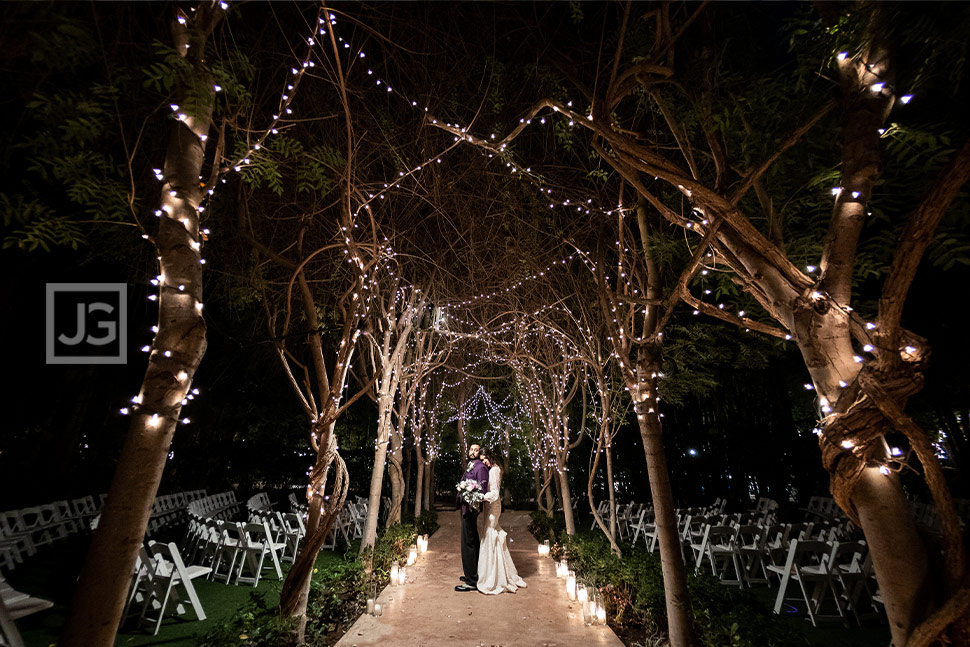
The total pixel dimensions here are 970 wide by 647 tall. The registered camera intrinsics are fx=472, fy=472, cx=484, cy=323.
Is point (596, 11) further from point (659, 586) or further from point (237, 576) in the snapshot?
point (237, 576)

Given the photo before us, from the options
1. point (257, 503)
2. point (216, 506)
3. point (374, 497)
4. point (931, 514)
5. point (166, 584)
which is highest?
point (374, 497)

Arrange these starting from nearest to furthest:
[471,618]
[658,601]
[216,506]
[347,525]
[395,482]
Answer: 1. [658,601]
2. [471,618]
3. [395,482]
4. [347,525]
5. [216,506]

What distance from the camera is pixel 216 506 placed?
11.3 metres

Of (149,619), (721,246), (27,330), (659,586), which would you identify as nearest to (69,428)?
(27,330)

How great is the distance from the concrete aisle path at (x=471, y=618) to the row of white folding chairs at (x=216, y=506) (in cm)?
481

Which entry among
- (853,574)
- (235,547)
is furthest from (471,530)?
(853,574)

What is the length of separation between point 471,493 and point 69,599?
4902 mm

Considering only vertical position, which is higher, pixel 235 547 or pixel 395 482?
pixel 395 482

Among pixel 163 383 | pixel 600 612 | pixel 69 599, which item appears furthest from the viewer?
pixel 69 599

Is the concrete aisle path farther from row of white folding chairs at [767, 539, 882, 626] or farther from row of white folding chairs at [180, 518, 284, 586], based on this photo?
row of white folding chairs at [767, 539, 882, 626]

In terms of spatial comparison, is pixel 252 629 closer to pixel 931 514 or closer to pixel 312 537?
pixel 312 537

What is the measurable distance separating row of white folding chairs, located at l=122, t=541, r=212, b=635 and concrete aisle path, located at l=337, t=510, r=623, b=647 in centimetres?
183

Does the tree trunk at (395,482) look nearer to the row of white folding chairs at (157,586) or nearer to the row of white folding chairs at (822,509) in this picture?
the row of white folding chairs at (157,586)

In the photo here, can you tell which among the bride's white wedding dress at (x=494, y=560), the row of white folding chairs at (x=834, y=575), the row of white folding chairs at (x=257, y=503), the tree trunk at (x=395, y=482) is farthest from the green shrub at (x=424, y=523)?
the row of white folding chairs at (x=834, y=575)
